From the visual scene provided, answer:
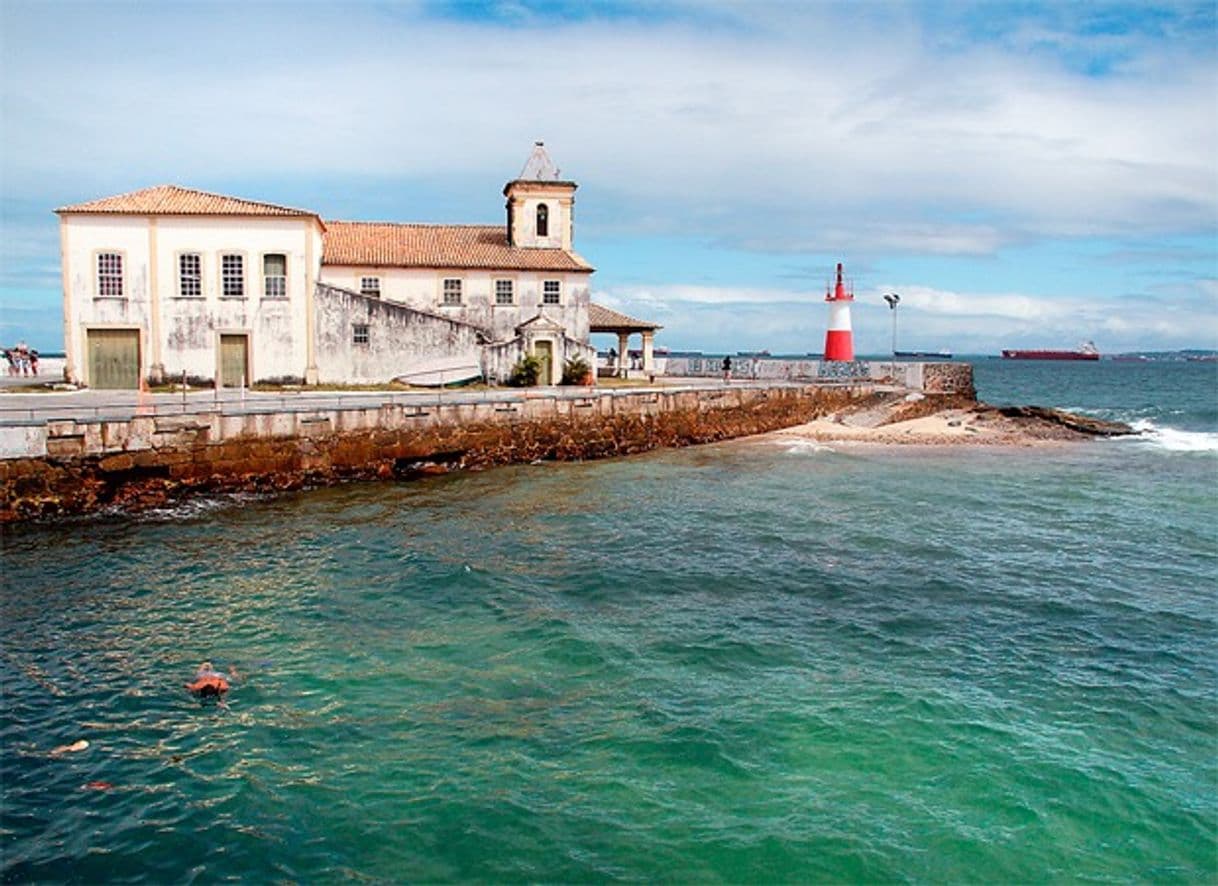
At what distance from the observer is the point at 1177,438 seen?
37.2 m

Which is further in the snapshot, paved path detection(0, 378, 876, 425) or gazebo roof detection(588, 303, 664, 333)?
gazebo roof detection(588, 303, 664, 333)

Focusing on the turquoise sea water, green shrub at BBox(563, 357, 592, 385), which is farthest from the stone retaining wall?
green shrub at BBox(563, 357, 592, 385)

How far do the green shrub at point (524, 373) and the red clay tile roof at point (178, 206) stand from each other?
934 cm

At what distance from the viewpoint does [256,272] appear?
3369 cm

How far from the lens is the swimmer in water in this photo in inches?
377

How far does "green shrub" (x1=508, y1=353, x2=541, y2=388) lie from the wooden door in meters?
0.54

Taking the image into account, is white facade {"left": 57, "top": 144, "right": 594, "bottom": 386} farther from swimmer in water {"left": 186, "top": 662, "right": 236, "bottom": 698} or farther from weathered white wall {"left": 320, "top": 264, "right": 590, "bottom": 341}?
swimmer in water {"left": 186, "top": 662, "right": 236, "bottom": 698}

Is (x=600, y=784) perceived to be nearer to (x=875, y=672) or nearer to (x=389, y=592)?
(x=875, y=672)

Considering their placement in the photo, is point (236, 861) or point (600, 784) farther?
point (600, 784)

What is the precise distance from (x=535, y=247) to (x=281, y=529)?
89.4 feet

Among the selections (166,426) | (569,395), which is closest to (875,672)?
(166,426)

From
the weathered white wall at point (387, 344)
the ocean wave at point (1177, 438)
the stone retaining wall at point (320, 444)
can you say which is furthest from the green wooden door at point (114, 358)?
the ocean wave at point (1177, 438)

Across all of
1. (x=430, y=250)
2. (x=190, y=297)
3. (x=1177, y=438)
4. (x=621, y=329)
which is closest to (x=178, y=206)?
(x=190, y=297)

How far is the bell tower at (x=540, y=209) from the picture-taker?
4269 cm
